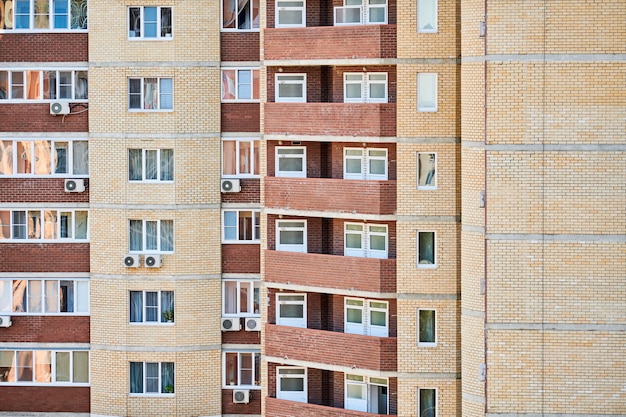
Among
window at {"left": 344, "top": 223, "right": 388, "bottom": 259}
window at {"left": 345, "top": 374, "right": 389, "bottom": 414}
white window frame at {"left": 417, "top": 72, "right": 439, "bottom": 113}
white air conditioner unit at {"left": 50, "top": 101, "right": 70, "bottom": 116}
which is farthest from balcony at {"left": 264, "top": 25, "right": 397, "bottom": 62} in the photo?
window at {"left": 345, "top": 374, "right": 389, "bottom": 414}

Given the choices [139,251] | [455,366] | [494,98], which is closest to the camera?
[494,98]

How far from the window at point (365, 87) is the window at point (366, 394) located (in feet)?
22.8

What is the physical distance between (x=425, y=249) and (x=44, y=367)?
41.0 ft

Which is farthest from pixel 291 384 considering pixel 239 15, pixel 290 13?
pixel 239 15

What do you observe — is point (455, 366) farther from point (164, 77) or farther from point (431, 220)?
point (164, 77)

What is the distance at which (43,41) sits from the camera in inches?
1813

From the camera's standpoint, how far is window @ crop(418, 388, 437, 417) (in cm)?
4047

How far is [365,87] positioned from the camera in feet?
136

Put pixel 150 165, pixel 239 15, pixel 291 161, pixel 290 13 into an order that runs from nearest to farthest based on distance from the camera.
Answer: pixel 290 13
pixel 291 161
pixel 239 15
pixel 150 165

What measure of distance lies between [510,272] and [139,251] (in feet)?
41.7

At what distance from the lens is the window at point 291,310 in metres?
43.0

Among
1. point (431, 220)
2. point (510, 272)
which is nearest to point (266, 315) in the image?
point (431, 220)

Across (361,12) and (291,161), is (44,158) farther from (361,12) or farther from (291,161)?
(361,12)

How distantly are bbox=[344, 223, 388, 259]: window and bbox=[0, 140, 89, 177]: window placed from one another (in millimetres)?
8455
